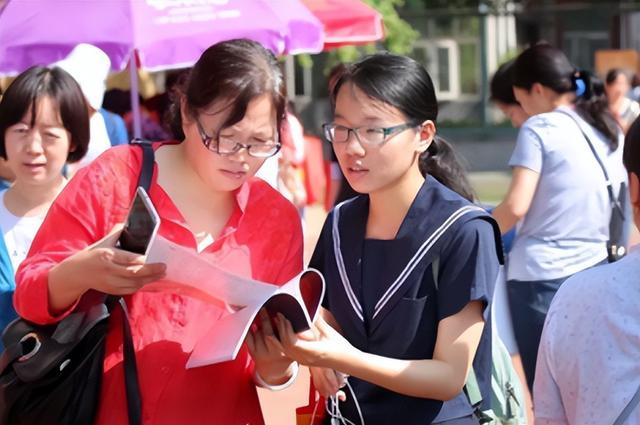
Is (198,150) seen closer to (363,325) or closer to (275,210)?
(275,210)

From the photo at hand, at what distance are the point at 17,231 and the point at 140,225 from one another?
64.6 inches

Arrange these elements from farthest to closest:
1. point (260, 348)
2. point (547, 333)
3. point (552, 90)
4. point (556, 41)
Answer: point (556, 41), point (552, 90), point (260, 348), point (547, 333)

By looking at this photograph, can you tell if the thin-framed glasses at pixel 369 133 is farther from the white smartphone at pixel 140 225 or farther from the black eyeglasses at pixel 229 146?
the white smartphone at pixel 140 225

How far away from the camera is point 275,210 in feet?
9.88

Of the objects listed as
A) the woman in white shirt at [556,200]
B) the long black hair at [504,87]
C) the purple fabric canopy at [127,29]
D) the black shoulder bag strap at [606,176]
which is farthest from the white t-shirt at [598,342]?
the purple fabric canopy at [127,29]

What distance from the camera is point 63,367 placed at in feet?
9.21

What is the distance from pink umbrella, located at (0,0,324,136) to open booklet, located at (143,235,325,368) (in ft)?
13.4

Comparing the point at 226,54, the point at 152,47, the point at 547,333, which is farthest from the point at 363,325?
the point at 152,47

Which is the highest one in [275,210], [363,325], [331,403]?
[275,210]

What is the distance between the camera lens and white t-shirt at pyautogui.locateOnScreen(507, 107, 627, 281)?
16.6ft

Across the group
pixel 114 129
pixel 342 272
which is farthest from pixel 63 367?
pixel 114 129

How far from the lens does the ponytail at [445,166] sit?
381cm

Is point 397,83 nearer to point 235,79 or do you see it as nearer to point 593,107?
point 235,79

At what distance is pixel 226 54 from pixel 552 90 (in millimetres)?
2830
